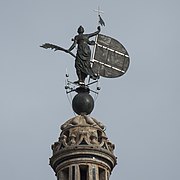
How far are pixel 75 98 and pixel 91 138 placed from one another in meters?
2.91

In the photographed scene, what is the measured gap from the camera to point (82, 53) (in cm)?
3666

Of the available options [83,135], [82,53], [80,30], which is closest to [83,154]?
[83,135]

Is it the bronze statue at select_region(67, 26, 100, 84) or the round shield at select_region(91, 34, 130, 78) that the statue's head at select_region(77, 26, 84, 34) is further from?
the round shield at select_region(91, 34, 130, 78)

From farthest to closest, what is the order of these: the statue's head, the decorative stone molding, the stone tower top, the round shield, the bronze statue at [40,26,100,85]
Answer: the statue's head < the round shield < the bronze statue at [40,26,100,85] < the decorative stone molding < the stone tower top

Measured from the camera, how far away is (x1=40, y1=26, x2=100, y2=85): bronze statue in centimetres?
3619

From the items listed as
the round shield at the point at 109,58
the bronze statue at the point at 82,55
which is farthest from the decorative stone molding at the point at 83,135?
the round shield at the point at 109,58

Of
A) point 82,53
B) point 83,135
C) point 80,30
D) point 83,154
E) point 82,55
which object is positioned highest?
point 80,30

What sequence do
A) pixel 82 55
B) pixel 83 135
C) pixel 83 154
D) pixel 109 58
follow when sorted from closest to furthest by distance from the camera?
pixel 83 154 < pixel 83 135 < pixel 82 55 < pixel 109 58

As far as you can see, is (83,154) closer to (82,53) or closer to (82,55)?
(82,55)

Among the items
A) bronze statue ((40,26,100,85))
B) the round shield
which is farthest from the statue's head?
the round shield

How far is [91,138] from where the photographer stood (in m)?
33.0

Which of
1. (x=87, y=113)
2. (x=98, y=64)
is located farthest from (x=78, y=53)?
(x=87, y=113)

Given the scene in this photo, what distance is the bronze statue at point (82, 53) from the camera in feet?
119

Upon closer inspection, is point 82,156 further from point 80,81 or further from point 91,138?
point 80,81
